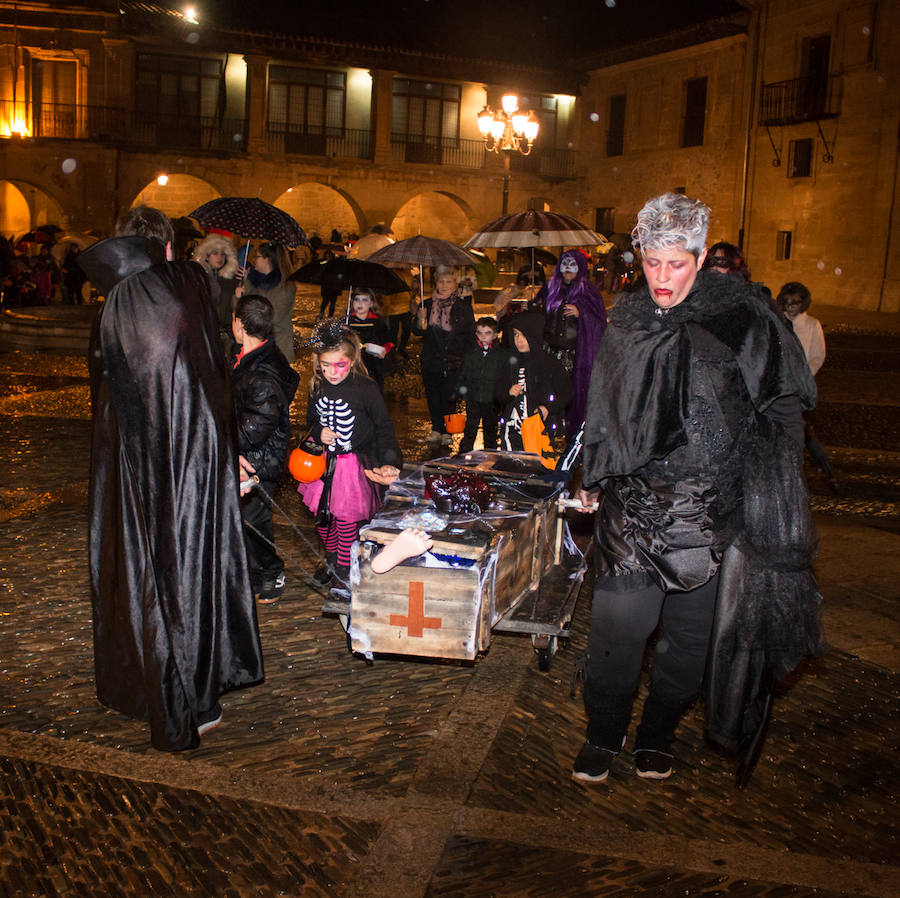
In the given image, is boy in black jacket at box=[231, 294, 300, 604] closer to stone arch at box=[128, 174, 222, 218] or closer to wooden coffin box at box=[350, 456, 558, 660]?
wooden coffin box at box=[350, 456, 558, 660]

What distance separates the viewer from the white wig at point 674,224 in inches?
129

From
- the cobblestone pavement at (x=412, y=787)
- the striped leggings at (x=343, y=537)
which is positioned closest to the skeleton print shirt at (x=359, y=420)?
the striped leggings at (x=343, y=537)

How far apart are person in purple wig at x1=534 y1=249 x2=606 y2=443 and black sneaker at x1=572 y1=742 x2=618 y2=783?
15.4 ft

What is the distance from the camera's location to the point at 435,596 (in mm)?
3875

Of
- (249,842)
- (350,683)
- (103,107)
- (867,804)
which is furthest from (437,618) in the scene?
(103,107)

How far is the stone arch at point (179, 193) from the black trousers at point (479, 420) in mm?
32497

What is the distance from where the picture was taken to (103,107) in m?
35.0

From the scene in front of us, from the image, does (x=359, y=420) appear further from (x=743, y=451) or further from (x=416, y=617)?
(x=743, y=451)

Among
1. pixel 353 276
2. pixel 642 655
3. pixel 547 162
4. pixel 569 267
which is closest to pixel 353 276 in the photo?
pixel 353 276

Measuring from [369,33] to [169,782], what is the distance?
128 feet

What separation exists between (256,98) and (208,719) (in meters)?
36.1

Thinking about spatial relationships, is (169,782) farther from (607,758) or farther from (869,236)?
(869,236)

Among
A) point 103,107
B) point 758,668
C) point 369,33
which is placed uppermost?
point 369,33

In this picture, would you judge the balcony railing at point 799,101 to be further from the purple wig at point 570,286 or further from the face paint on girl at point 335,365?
the face paint on girl at point 335,365
